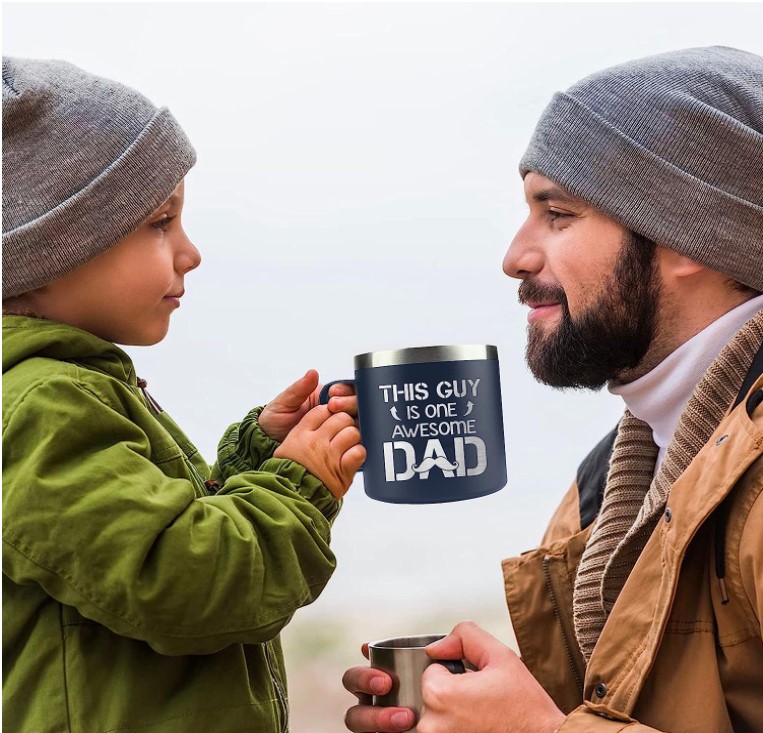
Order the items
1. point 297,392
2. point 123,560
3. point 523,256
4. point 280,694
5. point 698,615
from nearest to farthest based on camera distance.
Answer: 1. point 123,560
2. point 698,615
3. point 280,694
4. point 297,392
5. point 523,256

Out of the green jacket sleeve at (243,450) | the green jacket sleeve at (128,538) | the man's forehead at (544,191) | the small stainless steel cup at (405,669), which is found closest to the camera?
the green jacket sleeve at (128,538)

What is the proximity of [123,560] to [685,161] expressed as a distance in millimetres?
953

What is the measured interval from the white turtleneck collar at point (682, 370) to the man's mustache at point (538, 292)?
18 centimetres

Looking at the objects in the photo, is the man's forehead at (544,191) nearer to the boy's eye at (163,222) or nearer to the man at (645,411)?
the man at (645,411)

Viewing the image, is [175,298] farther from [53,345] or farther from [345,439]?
[345,439]

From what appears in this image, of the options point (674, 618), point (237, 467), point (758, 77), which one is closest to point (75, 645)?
point (237, 467)

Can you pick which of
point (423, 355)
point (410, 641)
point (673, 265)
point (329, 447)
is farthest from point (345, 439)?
point (673, 265)

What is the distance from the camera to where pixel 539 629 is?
5.01 ft

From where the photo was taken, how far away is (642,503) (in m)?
1.44

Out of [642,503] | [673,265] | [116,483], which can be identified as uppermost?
[673,265]

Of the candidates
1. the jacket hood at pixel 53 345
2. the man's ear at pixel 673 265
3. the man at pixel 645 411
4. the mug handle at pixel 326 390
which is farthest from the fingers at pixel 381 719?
the man's ear at pixel 673 265

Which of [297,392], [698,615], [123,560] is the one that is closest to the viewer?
[123,560]

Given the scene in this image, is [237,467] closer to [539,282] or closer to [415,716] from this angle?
[415,716]

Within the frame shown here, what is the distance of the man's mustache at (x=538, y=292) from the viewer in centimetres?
149
